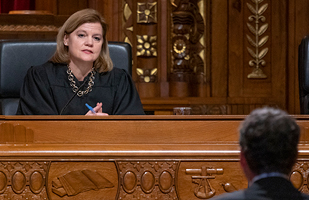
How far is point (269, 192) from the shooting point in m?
0.54

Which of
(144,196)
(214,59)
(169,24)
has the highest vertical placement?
(169,24)

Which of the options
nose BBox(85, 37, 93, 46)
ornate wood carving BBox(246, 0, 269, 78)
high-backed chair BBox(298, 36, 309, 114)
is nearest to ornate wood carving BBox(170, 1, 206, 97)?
ornate wood carving BBox(246, 0, 269, 78)

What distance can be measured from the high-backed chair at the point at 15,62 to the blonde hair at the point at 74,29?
0.07 metres

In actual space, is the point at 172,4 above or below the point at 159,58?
above

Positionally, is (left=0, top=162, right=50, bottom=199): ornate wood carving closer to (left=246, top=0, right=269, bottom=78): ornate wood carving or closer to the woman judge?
the woman judge

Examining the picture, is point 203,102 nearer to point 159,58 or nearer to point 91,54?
point 159,58

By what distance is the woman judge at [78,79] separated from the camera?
2.24 metres

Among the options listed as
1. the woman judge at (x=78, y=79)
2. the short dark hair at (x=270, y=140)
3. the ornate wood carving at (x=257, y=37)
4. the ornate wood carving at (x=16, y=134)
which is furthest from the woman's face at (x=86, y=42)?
the short dark hair at (x=270, y=140)

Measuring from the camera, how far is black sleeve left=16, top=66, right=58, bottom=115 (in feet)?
7.16

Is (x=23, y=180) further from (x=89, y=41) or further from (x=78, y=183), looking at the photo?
(x=89, y=41)

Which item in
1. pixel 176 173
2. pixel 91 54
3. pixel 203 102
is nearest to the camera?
pixel 176 173

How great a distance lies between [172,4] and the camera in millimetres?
3486

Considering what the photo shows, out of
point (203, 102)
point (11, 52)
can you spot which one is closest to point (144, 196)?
point (11, 52)

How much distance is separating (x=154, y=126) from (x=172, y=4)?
2.26 m
